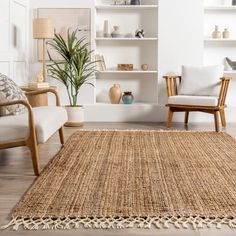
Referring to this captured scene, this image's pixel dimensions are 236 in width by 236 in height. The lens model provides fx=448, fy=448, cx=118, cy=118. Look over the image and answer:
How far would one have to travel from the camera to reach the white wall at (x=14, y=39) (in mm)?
5281

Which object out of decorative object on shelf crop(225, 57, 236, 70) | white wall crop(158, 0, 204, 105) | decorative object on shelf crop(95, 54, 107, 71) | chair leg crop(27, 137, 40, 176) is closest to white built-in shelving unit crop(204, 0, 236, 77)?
decorative object on shelf crop(225, 57, 236, 70)

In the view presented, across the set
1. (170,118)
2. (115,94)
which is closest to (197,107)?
(170,118)

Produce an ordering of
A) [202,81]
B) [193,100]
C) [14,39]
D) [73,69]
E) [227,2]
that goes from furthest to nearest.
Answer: [227,2], [73,69], [202,81], [14,39], [193,100]

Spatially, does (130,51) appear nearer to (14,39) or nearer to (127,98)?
(127,98)

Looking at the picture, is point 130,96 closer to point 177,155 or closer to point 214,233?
point 177,155

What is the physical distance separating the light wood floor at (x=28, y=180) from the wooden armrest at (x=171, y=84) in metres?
0.47

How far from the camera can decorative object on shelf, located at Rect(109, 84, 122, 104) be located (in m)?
6.50

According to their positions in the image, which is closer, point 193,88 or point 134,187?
point 134,187

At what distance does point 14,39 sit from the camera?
578 cm

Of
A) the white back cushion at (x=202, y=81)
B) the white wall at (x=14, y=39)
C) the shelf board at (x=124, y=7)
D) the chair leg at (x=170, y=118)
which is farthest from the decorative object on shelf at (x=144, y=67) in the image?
the white wall at (x=14, y=39)

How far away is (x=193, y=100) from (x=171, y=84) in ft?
1.76

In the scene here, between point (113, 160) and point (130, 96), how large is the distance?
2.72 m

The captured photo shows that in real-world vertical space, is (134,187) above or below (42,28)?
below

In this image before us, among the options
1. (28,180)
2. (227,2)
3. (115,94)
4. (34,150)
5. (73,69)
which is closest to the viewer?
(28,180)
